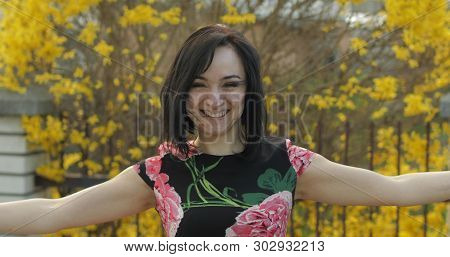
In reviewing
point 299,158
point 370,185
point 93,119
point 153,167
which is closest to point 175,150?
point 153,167

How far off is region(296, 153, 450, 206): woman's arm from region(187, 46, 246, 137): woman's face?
8.9 inches

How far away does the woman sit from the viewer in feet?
4.07

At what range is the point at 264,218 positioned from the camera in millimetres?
1262

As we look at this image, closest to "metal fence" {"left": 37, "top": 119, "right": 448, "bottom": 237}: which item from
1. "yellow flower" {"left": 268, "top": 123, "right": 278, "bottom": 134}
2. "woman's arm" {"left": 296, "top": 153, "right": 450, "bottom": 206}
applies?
"yellow flower" {"left": 268, "top": 123, "right": 278, "bottom": 134}

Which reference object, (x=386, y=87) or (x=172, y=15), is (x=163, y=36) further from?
(x=386, y=87)

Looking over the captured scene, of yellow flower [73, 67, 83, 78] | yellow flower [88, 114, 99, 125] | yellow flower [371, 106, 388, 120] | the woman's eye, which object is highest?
yellow flower [73, 67, 83, 78]

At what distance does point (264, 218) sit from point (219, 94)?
30 cm

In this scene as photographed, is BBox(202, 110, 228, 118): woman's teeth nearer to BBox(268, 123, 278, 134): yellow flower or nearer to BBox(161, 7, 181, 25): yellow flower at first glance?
BBox(268, 123, 278, 134): yellow flower

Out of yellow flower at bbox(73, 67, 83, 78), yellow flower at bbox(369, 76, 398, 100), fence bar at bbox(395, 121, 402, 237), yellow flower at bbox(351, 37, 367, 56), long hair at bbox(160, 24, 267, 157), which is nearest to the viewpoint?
long hair at bbox(160, 24, 267, 157)

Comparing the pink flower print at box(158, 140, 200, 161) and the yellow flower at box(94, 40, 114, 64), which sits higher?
the yellow flower at box(94, 40, 114, 64)

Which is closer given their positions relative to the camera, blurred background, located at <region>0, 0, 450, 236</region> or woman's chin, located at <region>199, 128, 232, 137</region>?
woman's chin, located at <region>199, 128, 232, 137</region>

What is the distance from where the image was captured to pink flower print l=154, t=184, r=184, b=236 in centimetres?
126

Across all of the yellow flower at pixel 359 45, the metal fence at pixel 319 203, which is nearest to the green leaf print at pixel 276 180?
the metal fence at pixel 319 203

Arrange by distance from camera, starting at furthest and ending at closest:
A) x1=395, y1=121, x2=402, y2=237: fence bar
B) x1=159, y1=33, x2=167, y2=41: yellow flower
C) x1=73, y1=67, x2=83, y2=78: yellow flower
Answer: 1. x1=159, y1=33, x2=167, y2=41: yellow flower
2. x1=73, y1=67, x2=83, y2=78: yellow flower
3. x1=395, y1=121, x2=402, y2=237: fence bar
